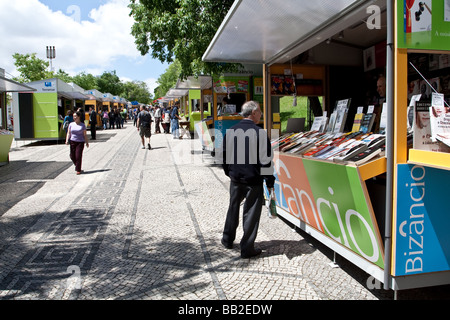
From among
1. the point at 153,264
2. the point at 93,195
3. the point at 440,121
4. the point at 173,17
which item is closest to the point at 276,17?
the point at 440,121

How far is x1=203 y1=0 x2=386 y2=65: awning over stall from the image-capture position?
3998mm

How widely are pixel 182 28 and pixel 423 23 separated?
762cm

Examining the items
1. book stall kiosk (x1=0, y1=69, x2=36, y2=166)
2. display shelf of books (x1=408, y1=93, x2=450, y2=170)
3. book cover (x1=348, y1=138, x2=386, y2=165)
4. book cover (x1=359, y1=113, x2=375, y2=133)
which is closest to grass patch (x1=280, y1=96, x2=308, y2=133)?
book stall kiosk (x1=0, y1=69, x2=36, y2=166)

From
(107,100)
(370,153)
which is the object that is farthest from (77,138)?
(107,100)

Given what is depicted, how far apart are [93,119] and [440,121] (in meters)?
19.6

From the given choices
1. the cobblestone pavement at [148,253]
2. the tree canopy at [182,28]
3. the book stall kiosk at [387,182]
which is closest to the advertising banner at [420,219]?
the book stall kiosk at [387,182]

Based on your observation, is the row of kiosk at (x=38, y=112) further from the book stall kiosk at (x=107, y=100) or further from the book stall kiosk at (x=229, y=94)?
the book stall kiosk at (x=107, y=100)

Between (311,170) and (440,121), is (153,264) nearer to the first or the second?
(311,170)

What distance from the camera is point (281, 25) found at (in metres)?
4.76

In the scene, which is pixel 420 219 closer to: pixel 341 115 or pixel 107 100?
pixel 341 115

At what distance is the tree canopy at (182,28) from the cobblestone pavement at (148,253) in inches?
145

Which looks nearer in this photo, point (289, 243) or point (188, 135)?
point (289, 243)

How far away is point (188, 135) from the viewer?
74.8 ft

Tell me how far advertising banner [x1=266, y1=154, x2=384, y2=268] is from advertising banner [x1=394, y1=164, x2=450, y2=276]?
20 cm
